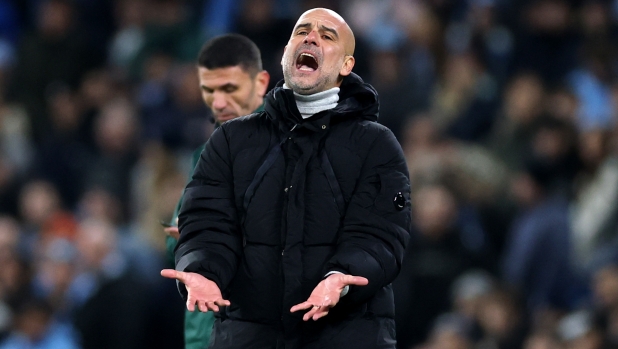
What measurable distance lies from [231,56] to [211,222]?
56.8 inches

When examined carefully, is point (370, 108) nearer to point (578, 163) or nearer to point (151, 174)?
point (578, 163)

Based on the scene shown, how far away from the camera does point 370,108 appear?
3.81 metres

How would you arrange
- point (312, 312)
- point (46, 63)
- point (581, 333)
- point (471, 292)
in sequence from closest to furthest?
1. point (312, 312)
2. point (581, 333)
3. point (471, 292)
4. point (46, 63)

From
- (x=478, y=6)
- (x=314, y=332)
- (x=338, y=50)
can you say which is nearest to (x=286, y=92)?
(x=338, y=50)

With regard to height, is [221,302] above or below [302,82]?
below

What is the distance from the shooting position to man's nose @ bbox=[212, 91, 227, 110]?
4863 millimetres

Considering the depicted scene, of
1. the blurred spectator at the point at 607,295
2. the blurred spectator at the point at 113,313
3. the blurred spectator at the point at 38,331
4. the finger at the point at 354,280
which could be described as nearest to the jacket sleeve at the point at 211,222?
the finger at the point at 354,280

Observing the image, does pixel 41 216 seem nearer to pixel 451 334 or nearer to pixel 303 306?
pixel 451 334

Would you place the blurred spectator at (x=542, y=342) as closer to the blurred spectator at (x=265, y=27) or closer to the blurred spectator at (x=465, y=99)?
the blurred spectator at (x=465, y=99)

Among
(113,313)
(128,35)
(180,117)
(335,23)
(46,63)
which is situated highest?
(335,23)

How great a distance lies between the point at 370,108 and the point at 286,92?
0.28m

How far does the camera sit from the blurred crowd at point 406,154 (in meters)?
7.80

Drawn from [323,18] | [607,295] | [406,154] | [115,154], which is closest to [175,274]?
[323,18]

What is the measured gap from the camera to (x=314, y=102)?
3.75 meters
